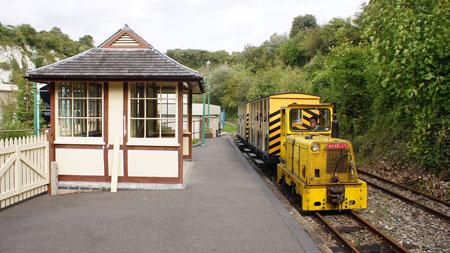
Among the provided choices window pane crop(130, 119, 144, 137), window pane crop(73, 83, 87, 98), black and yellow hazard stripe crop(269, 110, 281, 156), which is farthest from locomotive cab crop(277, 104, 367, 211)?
window pane crop(73, 83, 87, 98)

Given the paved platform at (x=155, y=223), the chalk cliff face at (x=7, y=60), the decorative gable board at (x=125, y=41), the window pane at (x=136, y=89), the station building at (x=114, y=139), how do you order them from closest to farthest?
1. the paved platform at (x=155, y=223)
2. the station building at (x=114, y=139)
3. the window pane at (x=136, y=89)
4. the decorative gable board at (x=125, y=41)
5. the chalk cliff face at (x=7, y=60)

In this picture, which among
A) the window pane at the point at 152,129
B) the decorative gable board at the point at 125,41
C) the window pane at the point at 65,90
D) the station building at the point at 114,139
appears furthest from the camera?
the decorative gable board at the point at 125,41

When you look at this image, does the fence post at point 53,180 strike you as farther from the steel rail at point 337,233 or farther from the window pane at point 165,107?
the steel rail at point 337,233

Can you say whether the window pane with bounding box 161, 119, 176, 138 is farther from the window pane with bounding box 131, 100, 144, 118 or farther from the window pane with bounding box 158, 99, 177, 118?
the window pane with bounding box 131, 100, 144, 118

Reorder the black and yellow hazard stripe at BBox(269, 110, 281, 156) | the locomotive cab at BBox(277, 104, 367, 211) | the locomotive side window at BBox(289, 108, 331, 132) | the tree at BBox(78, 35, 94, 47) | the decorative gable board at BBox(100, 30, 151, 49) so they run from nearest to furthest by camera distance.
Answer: the locomotive cab at BBox(277, 104, 367, 211) → the locomotive side window at BBox(289, 108, 331, 132) → the decorative gable board at BBox(100, 30, 151, 49) → the black and yellow hazard stripe at BBox(269, 110, 281, 156) → the tree at BBox(78, 35, 94, 47)

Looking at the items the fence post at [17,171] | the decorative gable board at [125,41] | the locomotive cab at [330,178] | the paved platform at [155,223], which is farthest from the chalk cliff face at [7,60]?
the locomotive cab at [330,178]

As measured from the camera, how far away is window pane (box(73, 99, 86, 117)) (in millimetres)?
8430

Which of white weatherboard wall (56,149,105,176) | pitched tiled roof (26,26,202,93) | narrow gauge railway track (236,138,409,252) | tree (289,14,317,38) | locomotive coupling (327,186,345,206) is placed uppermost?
tree (289,14,317,38)

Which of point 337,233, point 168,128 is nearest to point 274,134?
point 168,128

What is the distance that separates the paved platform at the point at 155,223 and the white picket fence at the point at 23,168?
266mm

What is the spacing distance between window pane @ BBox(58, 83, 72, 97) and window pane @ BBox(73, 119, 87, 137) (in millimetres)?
738

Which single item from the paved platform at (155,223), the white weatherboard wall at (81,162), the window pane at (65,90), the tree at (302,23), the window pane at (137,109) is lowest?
the paved platform at (155,223)

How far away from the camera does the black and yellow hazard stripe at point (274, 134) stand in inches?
422

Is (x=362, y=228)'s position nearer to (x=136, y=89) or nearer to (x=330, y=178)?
(x=330, y=178)
